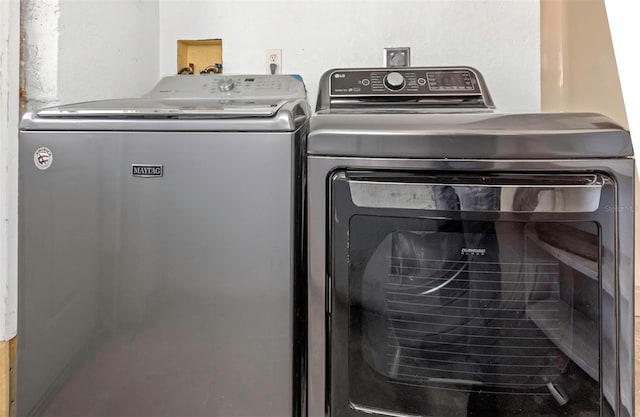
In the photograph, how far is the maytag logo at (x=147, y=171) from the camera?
819mm

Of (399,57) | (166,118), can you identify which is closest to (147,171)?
(166,118)

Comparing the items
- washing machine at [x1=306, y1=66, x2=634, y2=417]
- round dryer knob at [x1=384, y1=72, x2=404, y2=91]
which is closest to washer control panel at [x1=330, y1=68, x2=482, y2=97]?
round dryer knob at [x1=384, y1=72, x2=404, y2=91]

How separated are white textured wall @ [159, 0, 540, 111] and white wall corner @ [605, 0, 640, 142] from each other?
548 mm

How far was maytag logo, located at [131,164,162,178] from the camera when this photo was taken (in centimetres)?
82

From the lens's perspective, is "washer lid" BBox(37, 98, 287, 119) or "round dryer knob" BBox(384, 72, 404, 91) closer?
"washer lid" BBox(37, 98, 287, 119)

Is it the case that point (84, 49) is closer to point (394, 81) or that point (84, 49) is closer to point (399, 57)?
point (394, 81)

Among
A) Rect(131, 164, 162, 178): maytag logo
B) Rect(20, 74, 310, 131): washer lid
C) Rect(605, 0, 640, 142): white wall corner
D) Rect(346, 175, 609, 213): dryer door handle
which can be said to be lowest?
Rect(346, 175, 609, 213): dryer door handle

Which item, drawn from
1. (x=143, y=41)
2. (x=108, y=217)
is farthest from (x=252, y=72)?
(x=108, y=217)

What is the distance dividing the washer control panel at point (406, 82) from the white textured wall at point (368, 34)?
0.24 m

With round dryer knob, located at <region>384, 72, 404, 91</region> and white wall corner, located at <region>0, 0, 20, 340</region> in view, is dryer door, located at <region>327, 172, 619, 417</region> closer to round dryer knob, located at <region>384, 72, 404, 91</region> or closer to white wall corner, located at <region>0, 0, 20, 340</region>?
round dryer knob, located at <region>384, 72, 404, 91</region>

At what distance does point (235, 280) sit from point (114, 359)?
33 centimetres

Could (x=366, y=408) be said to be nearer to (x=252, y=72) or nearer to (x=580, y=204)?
(x=580, y=204)

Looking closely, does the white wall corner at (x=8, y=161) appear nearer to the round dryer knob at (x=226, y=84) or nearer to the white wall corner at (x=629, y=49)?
the round dryer knob at (x=226, y=84)

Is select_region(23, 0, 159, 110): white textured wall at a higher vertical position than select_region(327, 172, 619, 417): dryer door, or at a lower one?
higher
